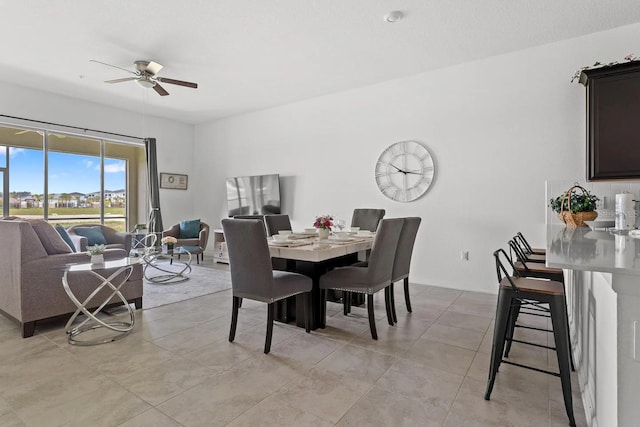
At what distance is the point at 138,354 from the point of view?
2.43 metres

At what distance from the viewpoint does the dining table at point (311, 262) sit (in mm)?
2662

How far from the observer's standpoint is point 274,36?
3598 millimetres

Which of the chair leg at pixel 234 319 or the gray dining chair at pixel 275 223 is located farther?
the gray dining chair at pixel 275 223

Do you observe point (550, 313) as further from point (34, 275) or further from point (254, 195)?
point (254, 195)

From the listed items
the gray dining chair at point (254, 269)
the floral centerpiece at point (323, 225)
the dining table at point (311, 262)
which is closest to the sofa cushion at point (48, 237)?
the gray dining chair at point (254, 269)

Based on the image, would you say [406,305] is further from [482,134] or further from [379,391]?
[482,134]

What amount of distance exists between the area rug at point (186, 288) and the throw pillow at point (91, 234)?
85cm

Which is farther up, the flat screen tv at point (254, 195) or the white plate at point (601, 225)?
the flat screen tv at point (254, 195)

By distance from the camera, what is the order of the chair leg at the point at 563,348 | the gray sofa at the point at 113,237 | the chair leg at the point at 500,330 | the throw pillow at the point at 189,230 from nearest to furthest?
the chair leg at the point at 563,348 < the chair leg at the point at 500,330 < the gray sofa at the point at 113,237 < the throw pillow at the point at 189,230

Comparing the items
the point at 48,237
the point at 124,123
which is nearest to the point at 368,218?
the point at 48,237

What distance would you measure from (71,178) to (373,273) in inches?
269

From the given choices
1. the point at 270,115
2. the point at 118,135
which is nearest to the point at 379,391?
Answer: the point at 270,115

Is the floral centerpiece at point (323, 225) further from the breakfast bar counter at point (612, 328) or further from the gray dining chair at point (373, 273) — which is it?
the breakfast bar counter at point (612, 328)

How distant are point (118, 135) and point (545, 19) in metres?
6.63
